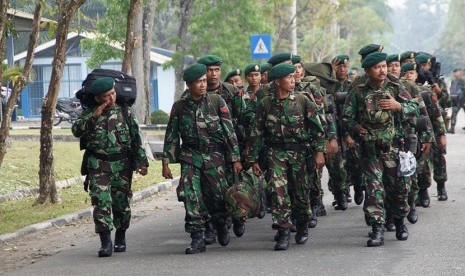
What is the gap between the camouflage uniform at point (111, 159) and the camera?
34.2 ft

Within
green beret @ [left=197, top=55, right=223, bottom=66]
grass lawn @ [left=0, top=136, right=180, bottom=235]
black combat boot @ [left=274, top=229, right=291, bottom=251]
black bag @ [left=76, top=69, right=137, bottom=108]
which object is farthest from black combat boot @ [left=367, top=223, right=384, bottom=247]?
grass lawn @ [left=0, top=136, right=180, bottom=235]

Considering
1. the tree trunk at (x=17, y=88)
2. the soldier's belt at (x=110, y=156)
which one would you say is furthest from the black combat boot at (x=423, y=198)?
the tree trunk at (x=17, y=88)

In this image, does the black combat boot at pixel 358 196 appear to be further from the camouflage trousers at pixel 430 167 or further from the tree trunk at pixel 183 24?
the tree trunk at pixel 183 24

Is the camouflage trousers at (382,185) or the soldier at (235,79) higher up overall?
the soldier at (235,79)

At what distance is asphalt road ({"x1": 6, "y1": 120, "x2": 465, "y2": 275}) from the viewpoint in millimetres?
9422

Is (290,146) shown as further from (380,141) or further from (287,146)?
(380,141)

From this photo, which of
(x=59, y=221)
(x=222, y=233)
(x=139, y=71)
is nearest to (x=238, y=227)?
(x=222, y=233)

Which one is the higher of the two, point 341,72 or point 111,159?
point 341,72

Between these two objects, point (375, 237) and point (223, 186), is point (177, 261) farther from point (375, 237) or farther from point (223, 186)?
point (375, 237)

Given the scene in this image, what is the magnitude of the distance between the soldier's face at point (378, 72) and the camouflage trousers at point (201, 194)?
1731 mm

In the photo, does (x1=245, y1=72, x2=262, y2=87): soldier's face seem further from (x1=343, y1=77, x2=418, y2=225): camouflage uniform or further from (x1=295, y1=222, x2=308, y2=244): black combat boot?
(x1=295, y1=222, x2=308, y2=244): black combat boot

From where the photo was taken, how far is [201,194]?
10.7 m

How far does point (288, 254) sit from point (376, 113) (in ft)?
5.44

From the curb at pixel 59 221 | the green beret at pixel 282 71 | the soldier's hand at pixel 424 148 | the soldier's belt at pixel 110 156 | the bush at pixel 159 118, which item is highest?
the green beret at pixel 282 71
